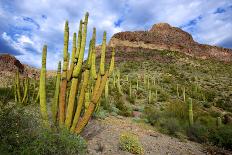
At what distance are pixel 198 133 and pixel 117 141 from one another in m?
4.02

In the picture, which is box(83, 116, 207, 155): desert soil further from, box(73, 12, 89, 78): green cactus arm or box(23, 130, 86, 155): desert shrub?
box(73, 12, 89, 78): green cactus arm

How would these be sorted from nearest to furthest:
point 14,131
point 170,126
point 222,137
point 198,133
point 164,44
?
point 14,131 → point 222,137 → point 198,133 → point 170,126 → point 164,44

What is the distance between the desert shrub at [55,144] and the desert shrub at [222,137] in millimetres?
5641

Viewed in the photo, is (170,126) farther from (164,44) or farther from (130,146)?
(164,44)

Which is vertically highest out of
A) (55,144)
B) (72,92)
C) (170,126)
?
(72,92)

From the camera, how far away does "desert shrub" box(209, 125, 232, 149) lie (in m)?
10.5

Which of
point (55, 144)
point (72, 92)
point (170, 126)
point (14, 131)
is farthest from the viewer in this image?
point (170, 126)

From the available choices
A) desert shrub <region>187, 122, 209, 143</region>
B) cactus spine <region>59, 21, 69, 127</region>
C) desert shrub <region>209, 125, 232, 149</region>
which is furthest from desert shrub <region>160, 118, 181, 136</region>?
cactus spine <region>59, 21, 69, 127</region>

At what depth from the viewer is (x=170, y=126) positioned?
12.0 m

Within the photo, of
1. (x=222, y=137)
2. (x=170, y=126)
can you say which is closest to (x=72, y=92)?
(x=170, y=126)

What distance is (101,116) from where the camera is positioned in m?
11.5

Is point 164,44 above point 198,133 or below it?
above

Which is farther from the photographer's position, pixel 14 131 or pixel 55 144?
pixel 14 131

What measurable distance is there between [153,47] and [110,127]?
173 ft
